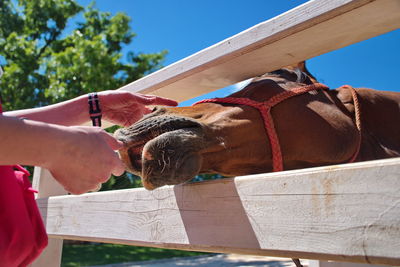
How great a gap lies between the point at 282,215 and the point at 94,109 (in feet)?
3.47

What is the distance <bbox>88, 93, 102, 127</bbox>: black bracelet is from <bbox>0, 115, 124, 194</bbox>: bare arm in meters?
0.78

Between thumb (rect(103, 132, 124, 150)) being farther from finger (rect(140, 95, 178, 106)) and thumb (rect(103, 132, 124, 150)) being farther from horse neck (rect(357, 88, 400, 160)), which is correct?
horse neck (rect(357, 88, 400, 160))

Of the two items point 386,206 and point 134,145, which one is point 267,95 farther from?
point 386,206

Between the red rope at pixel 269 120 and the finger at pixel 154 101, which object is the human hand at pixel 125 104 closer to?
the finger at pixel 154 101

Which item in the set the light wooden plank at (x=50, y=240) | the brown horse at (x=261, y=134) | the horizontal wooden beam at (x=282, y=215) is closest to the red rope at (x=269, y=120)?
the brown horse at (x=261, y=134)

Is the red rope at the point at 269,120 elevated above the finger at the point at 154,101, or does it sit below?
below

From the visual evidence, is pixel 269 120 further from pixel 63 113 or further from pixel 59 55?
pixel 59 55

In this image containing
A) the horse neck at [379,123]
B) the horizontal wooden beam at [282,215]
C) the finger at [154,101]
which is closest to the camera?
the horizontal wooden beam at [282,215]

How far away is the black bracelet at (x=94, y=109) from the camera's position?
1.72m

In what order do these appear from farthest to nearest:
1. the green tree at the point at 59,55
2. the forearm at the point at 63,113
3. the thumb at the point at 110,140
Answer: the green tree at the point at 59,55 → the forearm at the point at 63,113 → the thumb at the point at 110,140

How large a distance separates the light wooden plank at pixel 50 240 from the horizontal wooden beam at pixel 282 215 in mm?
1179

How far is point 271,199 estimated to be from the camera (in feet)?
3.40

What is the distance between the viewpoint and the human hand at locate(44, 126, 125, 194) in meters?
0.90

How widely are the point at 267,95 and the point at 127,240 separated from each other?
877 mm
